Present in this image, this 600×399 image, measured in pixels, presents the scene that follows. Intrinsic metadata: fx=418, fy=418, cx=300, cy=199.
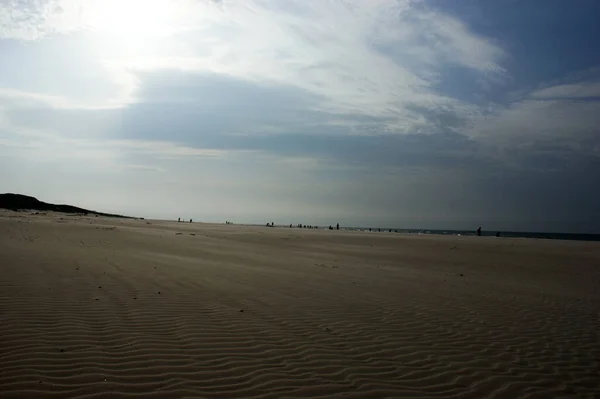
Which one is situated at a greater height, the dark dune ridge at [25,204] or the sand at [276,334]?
the dark dune ridge at [25,204]

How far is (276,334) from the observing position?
7488 millimetres

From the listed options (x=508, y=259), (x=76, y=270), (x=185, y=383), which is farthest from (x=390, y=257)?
(x=185, y=383)

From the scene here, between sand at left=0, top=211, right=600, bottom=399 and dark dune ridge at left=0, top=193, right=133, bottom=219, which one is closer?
sand at left=0, top=211, right=600, bottom=399

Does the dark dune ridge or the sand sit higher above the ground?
the dark dune ridge

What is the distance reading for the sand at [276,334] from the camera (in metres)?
5.43

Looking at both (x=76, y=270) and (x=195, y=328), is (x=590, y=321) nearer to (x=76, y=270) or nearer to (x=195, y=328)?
(x=195, y=328)

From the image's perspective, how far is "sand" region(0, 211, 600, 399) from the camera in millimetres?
5426

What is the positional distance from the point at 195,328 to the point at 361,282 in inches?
300

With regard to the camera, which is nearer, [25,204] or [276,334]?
[276,334]

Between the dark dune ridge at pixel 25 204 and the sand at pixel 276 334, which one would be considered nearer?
the sand at pixel 276 334

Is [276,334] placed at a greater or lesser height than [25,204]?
lesser

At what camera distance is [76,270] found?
1224cm

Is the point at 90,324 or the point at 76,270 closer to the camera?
the point at 90,324

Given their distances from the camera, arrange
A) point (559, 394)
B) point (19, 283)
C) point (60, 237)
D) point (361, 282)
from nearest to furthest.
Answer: point (559, 394), point (19, 283), point (361, 282), point (60, 237)
